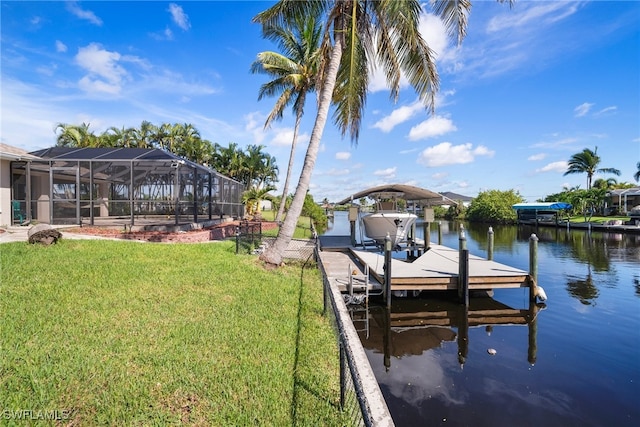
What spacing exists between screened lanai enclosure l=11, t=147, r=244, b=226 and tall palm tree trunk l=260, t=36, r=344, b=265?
5.71 metres

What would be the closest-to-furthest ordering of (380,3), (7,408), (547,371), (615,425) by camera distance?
(7,408) < (615,425) < (547,371) < (380,3)

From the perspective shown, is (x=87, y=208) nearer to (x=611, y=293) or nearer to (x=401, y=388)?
(x=401, y=388)

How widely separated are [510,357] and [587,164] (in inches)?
2298

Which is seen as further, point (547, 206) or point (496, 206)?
point (496, 206)

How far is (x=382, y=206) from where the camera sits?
47.0ft

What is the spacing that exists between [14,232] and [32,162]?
3494 millimetres

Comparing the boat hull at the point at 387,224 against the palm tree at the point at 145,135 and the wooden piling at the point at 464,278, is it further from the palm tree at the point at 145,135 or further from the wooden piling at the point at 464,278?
the palm tree at the point at 145,135

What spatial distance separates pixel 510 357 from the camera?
6.64 meters

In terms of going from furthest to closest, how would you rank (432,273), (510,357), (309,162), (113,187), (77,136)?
(77,136), (113,187), (432,273), (309,162), (510,357)

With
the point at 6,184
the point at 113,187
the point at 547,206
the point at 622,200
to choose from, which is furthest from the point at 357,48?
the point at 622,200

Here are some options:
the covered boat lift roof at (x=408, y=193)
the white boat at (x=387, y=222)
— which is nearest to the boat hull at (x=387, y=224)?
the white boat at (x=387, y=222)

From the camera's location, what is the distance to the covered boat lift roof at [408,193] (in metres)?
13.3

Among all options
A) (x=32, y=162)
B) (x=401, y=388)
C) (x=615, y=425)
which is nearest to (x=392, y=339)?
(x=401, y=388)

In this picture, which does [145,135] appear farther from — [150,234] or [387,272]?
[387,272]
